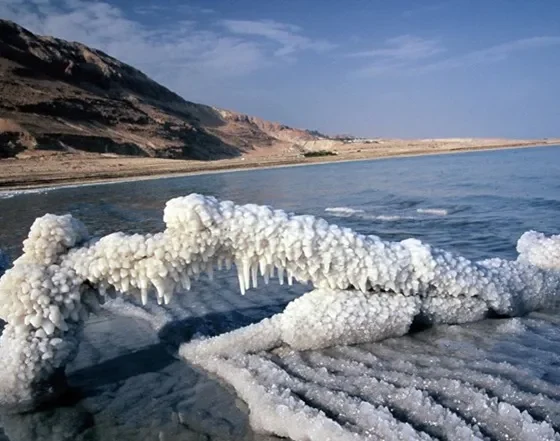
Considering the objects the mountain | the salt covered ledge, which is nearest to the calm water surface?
the salt covered ledge

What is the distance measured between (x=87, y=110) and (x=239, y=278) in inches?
2811

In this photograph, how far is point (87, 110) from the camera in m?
69.8

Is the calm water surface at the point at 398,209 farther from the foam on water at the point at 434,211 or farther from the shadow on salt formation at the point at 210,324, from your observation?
the shadow on salt formation at the point at 210,324

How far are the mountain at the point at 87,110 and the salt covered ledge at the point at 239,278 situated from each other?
155 feet

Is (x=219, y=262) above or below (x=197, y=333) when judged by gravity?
above

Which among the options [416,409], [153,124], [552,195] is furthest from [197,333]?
[153,124]

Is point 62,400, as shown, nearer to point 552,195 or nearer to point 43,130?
point 552,195

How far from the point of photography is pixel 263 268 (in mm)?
3676

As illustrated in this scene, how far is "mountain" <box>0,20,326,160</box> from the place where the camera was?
55844mm

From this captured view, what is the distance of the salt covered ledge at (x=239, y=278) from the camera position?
11.2ft

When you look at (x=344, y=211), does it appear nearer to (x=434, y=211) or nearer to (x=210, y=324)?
(x=434, y=211)

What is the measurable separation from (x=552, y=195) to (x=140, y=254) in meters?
14.7

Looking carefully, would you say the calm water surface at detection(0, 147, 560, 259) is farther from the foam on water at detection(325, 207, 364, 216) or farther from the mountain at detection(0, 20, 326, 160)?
the mountain at detection(0, 20, 326, 160)

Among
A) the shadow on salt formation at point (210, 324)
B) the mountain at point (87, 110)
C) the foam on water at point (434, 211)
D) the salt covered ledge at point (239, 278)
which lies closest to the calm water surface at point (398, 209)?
the foam on water at point (434, 211)
